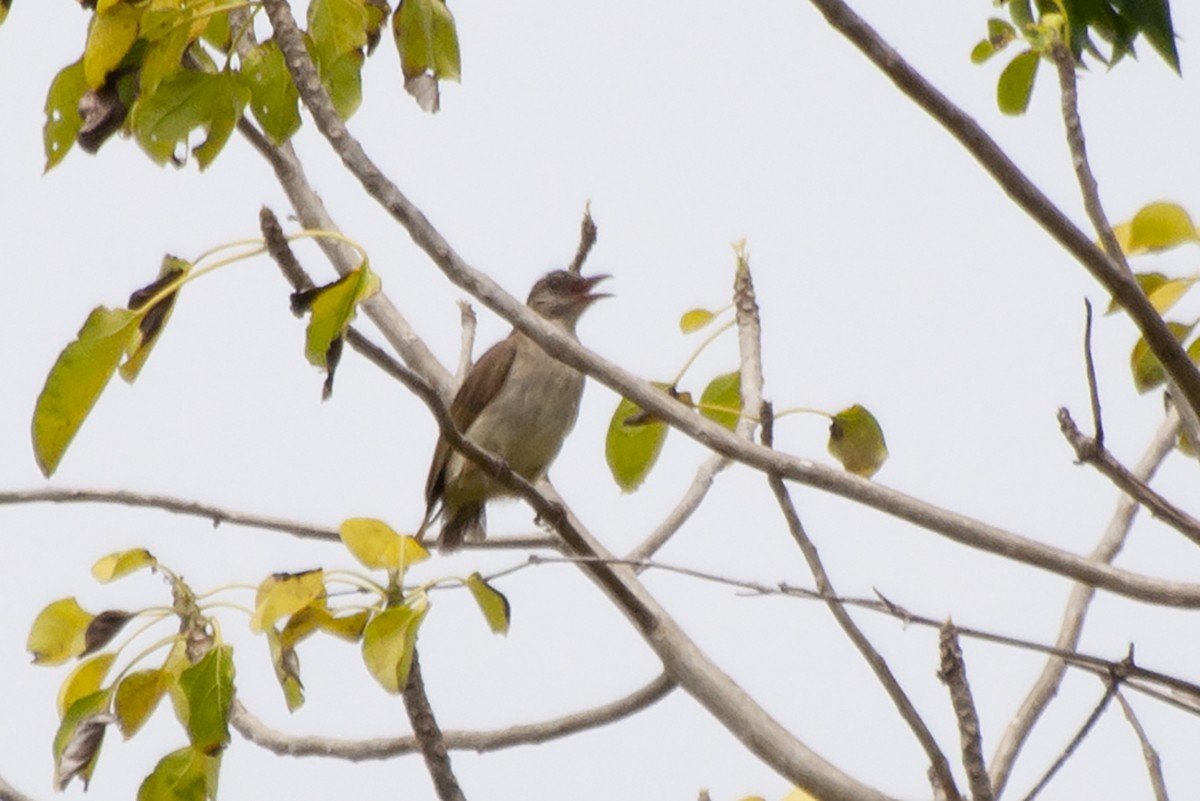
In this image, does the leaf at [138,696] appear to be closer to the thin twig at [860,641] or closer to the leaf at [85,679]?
the leaf at [85,679]

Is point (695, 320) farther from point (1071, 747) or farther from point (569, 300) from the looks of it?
point (569, 300)

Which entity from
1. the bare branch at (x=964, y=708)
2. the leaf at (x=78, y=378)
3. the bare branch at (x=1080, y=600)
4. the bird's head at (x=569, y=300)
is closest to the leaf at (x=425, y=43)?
the leaf at (x=78, y=378)

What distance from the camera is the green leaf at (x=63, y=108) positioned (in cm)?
326

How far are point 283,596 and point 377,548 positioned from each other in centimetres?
21

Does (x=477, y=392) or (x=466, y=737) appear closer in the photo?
(x=466, y=737)

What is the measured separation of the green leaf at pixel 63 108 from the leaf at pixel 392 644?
1121 mm

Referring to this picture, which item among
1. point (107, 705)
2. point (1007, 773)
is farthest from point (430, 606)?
point (1007, 773)

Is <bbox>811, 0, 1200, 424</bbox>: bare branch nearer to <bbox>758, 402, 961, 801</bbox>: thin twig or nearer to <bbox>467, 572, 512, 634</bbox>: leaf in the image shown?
<bbox>758, 402, 961, 801</bbox>: thin twig

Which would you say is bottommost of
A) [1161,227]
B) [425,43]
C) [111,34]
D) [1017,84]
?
[111,34]

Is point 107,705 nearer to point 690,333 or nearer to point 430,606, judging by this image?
point 430,606

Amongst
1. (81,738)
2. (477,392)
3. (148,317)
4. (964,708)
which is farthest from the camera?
(477,392)

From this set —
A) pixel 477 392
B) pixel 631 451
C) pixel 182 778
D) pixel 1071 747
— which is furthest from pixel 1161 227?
pixel 477 392

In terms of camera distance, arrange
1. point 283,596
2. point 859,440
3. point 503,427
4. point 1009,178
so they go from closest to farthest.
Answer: point 1009,178 < point 283,596 < point 859,440 < point 503,427

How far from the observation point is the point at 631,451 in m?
4.21
